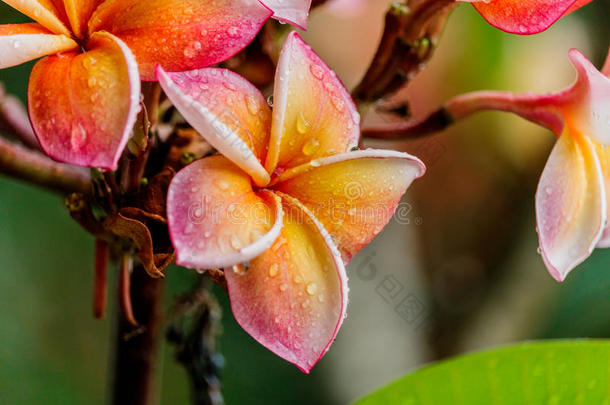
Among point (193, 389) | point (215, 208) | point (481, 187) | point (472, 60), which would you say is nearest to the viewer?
point (215, 208)

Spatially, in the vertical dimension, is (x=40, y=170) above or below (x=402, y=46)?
below

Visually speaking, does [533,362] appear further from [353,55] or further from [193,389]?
[353,55]

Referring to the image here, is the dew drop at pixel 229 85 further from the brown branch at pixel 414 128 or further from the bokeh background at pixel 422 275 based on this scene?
the bokeh background at pixel 422 275

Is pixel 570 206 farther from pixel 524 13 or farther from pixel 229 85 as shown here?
pixel 229 85

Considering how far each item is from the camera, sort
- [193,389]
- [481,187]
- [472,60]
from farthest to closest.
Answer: [481,187]
[472,60]
[193,389]

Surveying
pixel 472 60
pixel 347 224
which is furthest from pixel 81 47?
pixel 472 60

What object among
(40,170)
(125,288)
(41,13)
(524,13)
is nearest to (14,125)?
(40,170)
